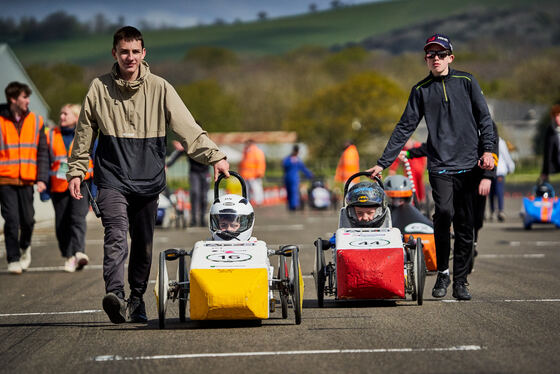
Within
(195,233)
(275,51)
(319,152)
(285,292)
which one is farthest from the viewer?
(275,51)

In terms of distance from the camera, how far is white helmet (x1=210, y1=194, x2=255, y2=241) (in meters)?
8.66

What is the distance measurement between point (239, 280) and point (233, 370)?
61.9 inches

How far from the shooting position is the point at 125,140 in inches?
326

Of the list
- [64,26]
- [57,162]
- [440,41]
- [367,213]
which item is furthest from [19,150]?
[64,26]

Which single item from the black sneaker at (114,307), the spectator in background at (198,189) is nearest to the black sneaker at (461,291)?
the black sneaker at (114,307)

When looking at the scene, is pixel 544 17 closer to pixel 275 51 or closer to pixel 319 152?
pixel 275 51

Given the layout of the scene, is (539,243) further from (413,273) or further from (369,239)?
(369,239)

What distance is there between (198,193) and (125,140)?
575 inches

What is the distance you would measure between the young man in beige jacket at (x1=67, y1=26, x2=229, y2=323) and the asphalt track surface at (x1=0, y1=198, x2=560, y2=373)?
0.77 meters

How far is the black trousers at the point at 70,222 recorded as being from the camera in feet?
43.6

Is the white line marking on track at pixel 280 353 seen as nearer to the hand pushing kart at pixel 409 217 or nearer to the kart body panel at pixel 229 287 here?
the kart body panel at pixel 229 287

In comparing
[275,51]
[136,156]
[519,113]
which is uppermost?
[275,51]

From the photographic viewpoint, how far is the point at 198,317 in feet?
25.3

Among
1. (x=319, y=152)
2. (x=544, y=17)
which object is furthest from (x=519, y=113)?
(x=544, y=17)
